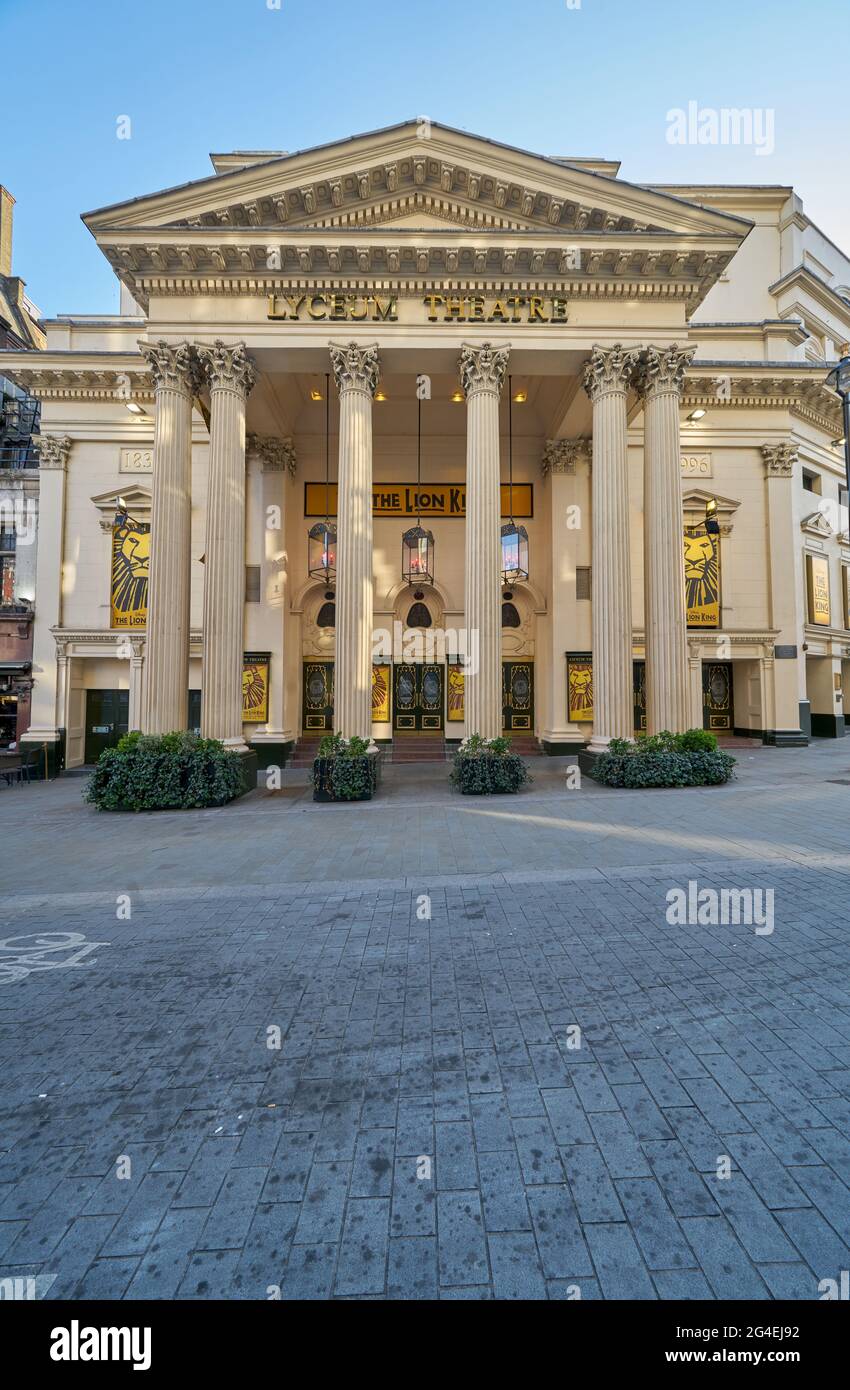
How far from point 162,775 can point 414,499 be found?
45.9ft

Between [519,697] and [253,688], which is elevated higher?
[253,688]

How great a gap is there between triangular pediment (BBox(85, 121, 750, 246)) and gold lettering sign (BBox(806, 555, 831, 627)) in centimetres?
1290

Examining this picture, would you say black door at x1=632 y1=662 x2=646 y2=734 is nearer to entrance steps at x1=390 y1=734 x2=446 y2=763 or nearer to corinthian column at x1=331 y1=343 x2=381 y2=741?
entrance steps at x1=390 y1=734 x2=446 y2=763

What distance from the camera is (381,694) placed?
828 inches

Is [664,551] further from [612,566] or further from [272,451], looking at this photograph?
[272,451]

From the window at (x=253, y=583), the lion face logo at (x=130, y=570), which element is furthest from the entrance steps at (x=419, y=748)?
the lion face logo at (x=130, y=570)

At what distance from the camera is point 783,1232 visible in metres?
2.16

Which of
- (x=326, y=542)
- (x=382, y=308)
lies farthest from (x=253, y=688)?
(x=382, y=308)

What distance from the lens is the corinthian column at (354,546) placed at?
541 inches

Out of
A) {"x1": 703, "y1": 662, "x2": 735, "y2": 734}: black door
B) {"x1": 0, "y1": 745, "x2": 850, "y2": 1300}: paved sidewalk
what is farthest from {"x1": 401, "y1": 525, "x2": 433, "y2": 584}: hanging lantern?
{"x1": 0, "y1": 745, "x2": 850, "y2": 1300}: paved sidewalk

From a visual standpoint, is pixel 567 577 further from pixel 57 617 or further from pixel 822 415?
pixel 57 617

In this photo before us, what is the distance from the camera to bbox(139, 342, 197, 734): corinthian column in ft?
45.1
